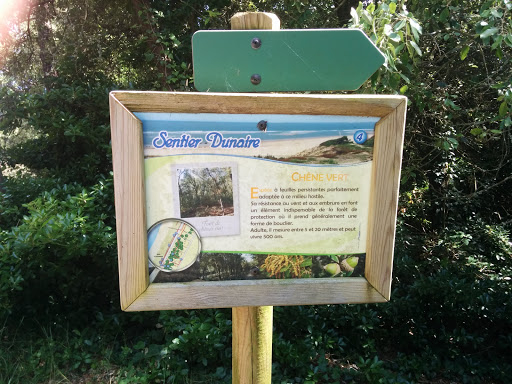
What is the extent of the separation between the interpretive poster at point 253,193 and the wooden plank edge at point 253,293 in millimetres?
27

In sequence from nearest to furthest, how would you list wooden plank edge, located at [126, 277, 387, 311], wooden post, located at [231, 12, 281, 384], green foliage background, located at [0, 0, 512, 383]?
wooden plank edge, located at [126, 277, 387, 311] → wooden post, located at [231, 12, 281, 384] → green foliage background, located at [0, 0, 512, 383]

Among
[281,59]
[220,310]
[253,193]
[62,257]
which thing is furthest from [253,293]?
[62,257]

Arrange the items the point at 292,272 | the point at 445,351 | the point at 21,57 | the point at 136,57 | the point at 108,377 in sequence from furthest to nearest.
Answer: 1. the point at 21,57
2. the point at 136,57
3. the point at 445,351
4. the point at 108,377
5. the point at 292,272

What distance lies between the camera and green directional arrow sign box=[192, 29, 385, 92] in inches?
46.4

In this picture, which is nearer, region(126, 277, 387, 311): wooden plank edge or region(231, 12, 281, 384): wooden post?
region(126, 277, 387, 311): wooden plank edge

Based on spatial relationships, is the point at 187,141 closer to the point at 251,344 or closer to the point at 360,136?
the point at 360,136

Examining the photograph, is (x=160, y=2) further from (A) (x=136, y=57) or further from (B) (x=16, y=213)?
(B) (x=16, y=213)

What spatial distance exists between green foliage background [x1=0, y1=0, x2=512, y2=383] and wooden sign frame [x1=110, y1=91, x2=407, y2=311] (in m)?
0.59

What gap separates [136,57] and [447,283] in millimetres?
4255

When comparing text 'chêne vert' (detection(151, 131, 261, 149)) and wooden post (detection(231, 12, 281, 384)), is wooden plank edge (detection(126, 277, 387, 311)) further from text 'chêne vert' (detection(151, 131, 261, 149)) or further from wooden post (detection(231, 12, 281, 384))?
text 'chêne vert' (detection(151, 131, 261, 149))

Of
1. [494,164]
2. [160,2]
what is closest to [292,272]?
[160,2]

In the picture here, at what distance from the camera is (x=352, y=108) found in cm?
116

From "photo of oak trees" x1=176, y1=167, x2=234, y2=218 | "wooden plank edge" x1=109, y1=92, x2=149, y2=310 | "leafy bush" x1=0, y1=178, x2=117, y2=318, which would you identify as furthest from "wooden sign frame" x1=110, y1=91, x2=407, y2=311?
"leafy bush" x1=0, y1=178, x2=117, y2=318

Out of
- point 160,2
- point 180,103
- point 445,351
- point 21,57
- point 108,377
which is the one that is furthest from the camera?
point 21,57
